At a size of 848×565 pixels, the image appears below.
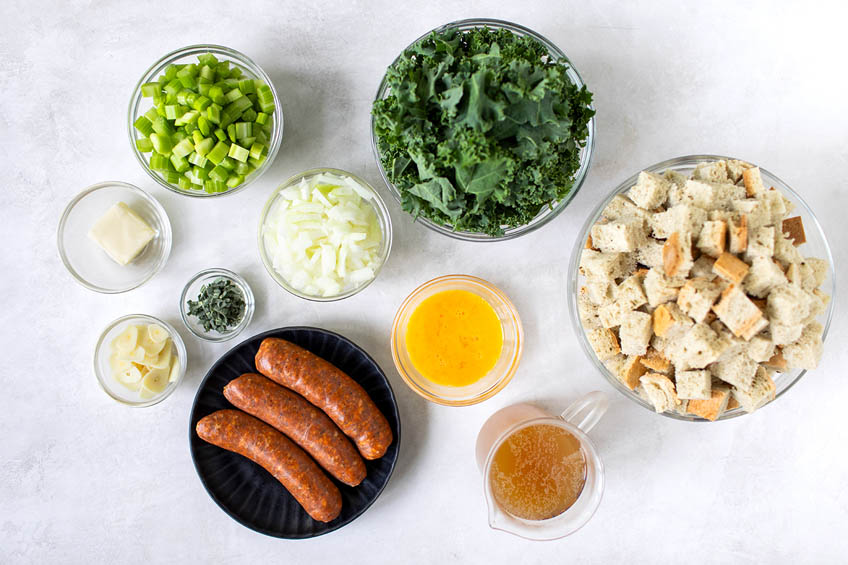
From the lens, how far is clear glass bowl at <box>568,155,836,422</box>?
6.81 ft

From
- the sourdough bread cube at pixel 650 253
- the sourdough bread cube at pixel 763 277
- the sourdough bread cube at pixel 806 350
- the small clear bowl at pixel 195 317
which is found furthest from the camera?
the small clear bowl at pixel 195 317

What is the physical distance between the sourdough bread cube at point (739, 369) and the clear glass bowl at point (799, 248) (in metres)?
0.26

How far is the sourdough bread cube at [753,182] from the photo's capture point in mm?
1838

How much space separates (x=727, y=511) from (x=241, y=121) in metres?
2.77

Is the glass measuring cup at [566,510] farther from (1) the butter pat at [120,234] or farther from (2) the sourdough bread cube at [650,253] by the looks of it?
(1) the butter pat at [120,234]

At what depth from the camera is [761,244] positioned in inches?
69.2

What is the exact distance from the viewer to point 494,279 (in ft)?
8.25

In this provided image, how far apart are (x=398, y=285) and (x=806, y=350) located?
1.55 meters

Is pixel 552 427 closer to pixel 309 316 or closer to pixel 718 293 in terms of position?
pixel 718 293

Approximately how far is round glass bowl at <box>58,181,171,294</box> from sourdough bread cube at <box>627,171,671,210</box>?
200 centimetres

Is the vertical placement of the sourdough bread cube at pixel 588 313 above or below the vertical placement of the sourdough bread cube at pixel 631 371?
above

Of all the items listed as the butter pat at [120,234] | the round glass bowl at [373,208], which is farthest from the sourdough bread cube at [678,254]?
the butter pat at [120,234]

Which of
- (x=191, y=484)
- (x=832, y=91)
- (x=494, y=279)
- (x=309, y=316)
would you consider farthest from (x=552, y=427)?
(x=832, y=91)

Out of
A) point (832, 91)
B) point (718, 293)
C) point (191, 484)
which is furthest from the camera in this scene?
point (191, 484)
